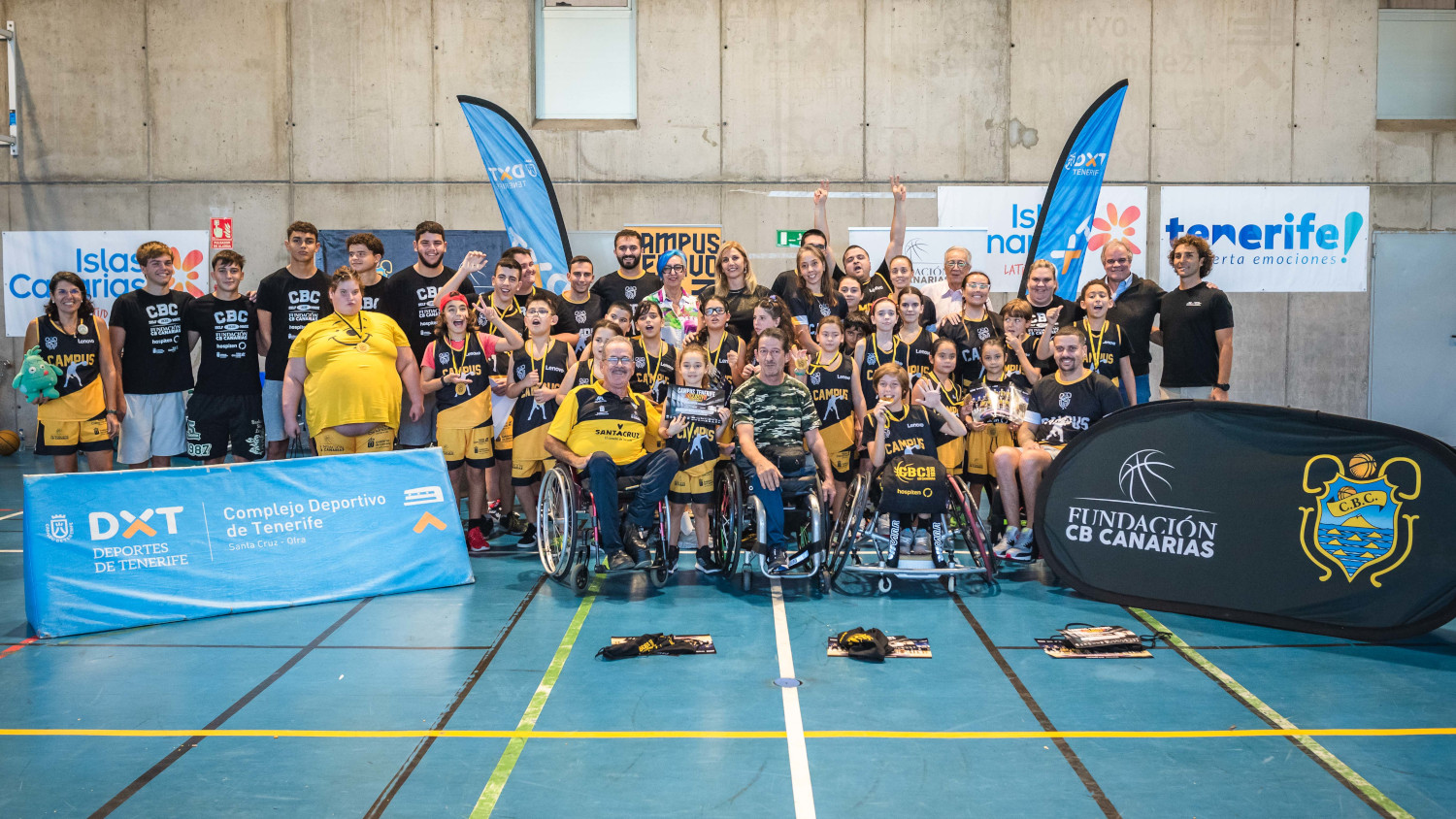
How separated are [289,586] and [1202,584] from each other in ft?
14.6

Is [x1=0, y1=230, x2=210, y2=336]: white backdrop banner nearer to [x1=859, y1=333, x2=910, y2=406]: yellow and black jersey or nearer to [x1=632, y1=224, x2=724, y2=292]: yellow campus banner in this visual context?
[x1=632, y1=224, x2=724, y2=292]: yellow campus banner

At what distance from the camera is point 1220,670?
414 centimetres

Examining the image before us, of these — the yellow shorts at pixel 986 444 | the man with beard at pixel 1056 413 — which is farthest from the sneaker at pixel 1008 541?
the yellow shorts at pixel 986 444

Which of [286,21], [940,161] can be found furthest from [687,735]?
[286,21]

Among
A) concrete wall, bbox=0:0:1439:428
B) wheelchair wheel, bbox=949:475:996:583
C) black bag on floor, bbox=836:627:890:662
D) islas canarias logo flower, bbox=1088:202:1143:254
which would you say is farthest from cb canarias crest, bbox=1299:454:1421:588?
concrete wall, bbox=0:0:1439:428

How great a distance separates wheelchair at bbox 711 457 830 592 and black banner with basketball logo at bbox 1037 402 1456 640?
1.16 metres

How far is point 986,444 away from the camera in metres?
6.29

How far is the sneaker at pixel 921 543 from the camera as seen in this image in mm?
5426

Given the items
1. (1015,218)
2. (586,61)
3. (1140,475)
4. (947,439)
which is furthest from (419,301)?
(1015,218)

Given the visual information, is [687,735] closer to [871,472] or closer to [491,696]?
[491,696]

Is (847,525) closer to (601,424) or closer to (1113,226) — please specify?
(601,424)

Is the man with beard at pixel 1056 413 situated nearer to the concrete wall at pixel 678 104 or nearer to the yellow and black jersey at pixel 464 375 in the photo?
the yellow and black jersey at pixel 464 375

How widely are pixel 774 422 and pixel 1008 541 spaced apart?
5.76ft

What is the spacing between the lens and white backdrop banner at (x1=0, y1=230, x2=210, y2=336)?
1034 cm
